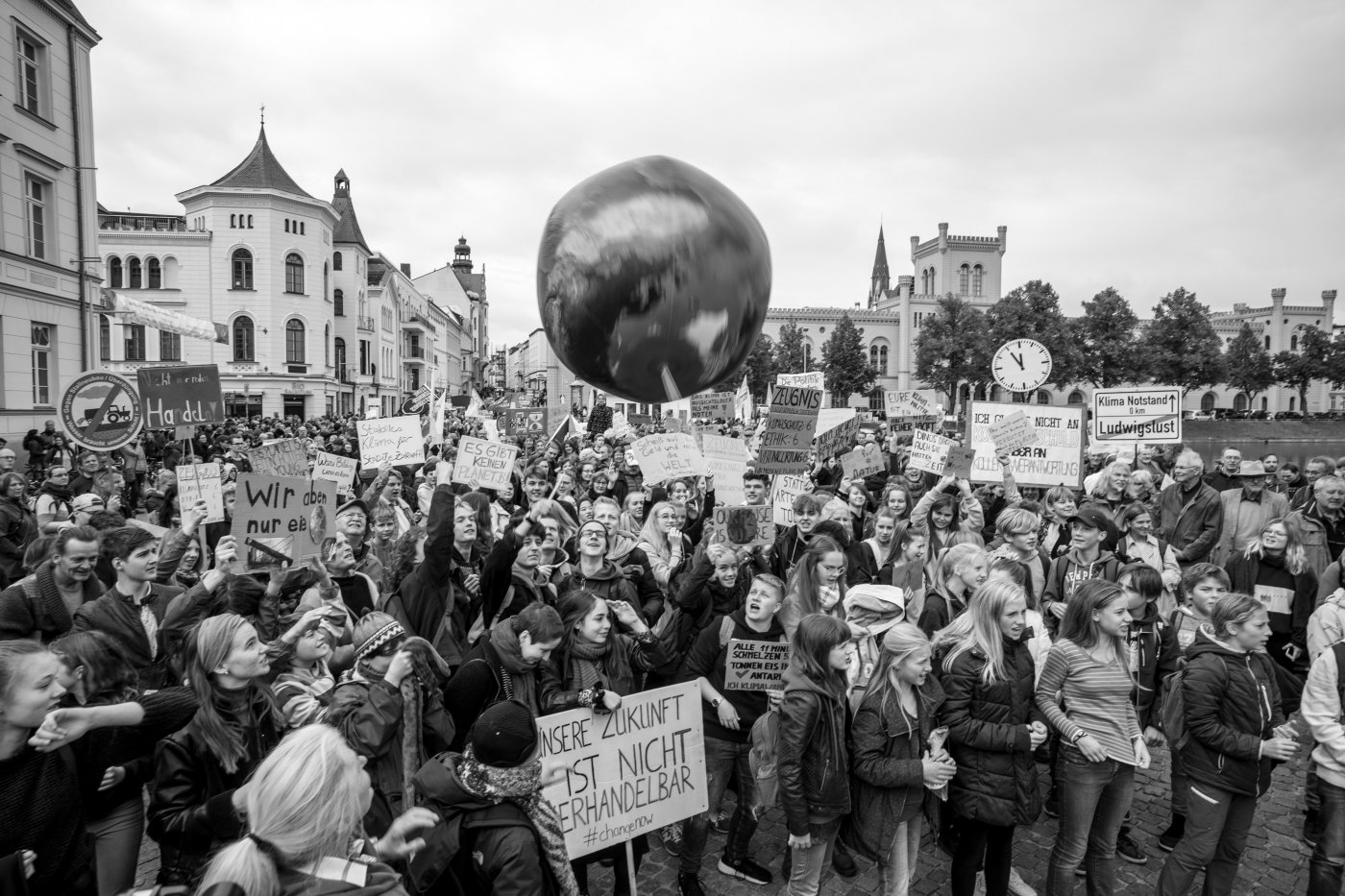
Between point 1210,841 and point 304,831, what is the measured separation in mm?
4161

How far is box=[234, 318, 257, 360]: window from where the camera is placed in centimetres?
5075

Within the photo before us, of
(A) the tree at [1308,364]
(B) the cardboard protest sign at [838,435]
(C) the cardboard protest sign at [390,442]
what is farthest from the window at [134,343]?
(A) the tree at [1308,364]

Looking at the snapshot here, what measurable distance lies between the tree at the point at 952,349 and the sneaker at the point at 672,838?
72.7 metres

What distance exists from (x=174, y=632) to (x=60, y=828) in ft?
5.23

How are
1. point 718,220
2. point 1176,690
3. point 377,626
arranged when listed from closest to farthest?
point 718,220, point 377,626, point 1176,690

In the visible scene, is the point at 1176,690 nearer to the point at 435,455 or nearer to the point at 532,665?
the point at 532,665

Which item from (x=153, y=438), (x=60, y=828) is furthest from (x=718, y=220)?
(x=153, y=438)

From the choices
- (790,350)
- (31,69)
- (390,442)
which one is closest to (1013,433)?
(390,442)

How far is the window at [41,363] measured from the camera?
19.4 meters

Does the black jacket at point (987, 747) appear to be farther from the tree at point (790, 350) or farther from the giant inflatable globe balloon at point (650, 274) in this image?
the tree at point (790, 350)

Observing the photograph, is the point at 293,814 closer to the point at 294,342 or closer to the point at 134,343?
the point at 134,343

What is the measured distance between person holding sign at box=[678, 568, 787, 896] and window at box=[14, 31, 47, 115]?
23145mm

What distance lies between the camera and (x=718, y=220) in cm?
164

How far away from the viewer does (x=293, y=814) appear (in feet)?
6.88
